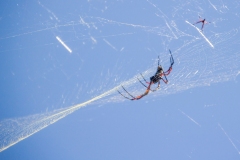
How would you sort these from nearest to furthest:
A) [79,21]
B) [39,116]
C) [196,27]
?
[196,27] < [79,21] < [39,116]

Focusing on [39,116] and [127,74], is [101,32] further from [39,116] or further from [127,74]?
[39,116]

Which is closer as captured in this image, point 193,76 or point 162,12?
point 162,12

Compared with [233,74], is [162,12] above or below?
above

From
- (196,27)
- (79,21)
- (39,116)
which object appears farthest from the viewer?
(39,116)

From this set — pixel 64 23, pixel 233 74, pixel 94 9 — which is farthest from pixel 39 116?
pixel 233 74

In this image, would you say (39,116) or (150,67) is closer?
(150,67)

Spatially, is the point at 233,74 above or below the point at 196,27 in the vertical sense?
below

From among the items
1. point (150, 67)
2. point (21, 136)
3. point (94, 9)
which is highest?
point (94, 9)

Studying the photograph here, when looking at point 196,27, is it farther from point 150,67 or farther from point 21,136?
point 21,136

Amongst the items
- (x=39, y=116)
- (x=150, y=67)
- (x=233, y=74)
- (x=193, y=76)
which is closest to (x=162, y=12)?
(x=150, y=67)
